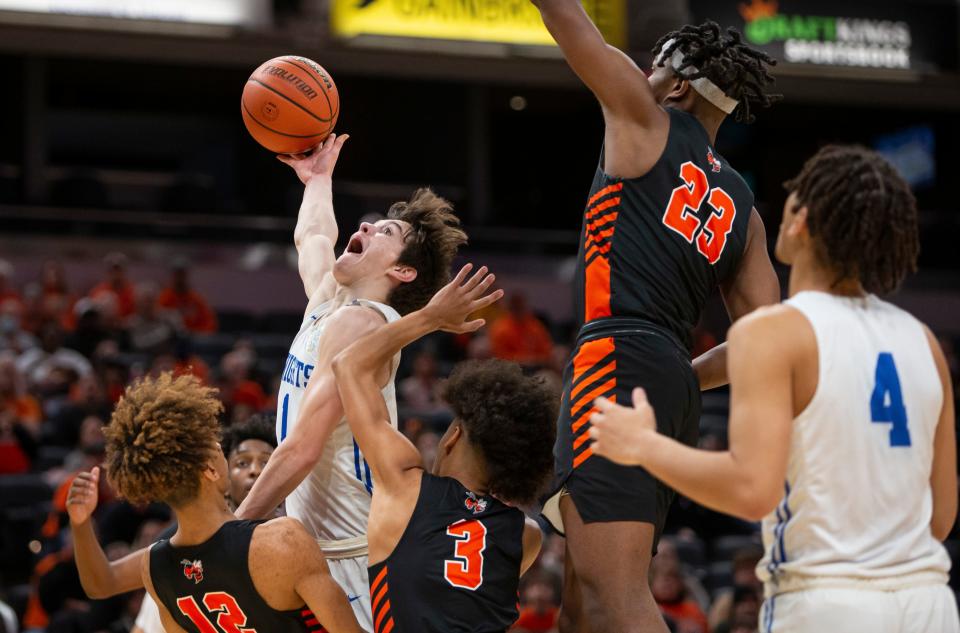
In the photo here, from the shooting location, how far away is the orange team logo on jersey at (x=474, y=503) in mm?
3908

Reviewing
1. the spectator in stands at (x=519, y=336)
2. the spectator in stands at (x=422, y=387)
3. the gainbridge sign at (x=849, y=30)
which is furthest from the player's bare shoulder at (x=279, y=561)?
the gainbridge sign at (x=849, y=30)

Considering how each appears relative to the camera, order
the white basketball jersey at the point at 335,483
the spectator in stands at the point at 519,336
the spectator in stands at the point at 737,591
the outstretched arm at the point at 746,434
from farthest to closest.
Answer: the spectator in stands at the point at 519,336
the spectator in stands at the point at 737,591
the white basketball jersey at the point at 335,483
the outstretched arm at the point at 746,434

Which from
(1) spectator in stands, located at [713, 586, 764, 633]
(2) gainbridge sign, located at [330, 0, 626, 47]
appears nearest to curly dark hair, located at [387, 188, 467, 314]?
(1) spectator in stands, located at [713, 586, 764, 633]

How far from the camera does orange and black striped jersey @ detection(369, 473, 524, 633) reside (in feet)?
12.5

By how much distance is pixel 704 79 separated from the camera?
13.5 feet

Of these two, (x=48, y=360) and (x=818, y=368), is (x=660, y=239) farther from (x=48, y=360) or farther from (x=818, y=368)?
(x=48, y=360)

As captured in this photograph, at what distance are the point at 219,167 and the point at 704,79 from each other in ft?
58.0

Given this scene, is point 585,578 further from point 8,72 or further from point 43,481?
point 8,72

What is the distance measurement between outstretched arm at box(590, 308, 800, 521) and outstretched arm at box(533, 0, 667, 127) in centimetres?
104

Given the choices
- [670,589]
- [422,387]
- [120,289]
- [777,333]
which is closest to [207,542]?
[777,333]

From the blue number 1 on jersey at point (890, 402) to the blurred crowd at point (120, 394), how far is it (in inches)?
112

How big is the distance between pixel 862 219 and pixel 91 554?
112 inches

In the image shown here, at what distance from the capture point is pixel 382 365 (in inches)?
160

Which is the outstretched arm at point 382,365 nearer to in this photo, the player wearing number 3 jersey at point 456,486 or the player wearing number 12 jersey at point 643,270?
the player wearing number 3 jersey at point 456,486
